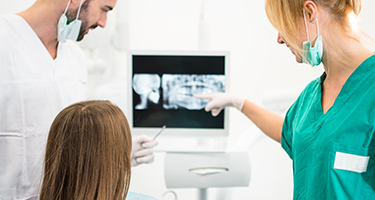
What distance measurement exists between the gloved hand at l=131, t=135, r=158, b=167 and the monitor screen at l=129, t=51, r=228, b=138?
0.45 feet

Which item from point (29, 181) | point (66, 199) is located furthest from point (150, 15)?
point (66, 199)

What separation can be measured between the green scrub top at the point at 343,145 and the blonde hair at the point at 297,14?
0.13m

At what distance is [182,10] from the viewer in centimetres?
223

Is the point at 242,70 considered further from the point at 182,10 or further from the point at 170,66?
the point at 170,66

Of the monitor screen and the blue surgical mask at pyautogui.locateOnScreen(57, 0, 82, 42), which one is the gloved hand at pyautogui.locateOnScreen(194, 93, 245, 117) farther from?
the blue surgical mask at pyautogui.locateOnScreen(57, 0, 82, 42)

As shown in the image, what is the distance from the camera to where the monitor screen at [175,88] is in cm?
152

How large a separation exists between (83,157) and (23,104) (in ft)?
1.80

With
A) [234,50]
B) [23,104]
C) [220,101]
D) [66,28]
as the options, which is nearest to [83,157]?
[23,104]

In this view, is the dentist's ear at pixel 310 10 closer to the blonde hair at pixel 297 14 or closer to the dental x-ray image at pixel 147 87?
the blonde hair at pixel 297 14

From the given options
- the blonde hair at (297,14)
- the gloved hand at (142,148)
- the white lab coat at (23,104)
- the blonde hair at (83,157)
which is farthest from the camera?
the gloved hand at (142,148)

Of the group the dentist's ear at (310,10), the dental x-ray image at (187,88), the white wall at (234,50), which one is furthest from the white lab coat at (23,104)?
the dentist's ear at (310,10)

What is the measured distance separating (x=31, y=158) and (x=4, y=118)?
18 centimetres

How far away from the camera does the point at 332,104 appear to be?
99 cm

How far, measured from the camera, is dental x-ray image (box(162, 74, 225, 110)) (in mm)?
1528
